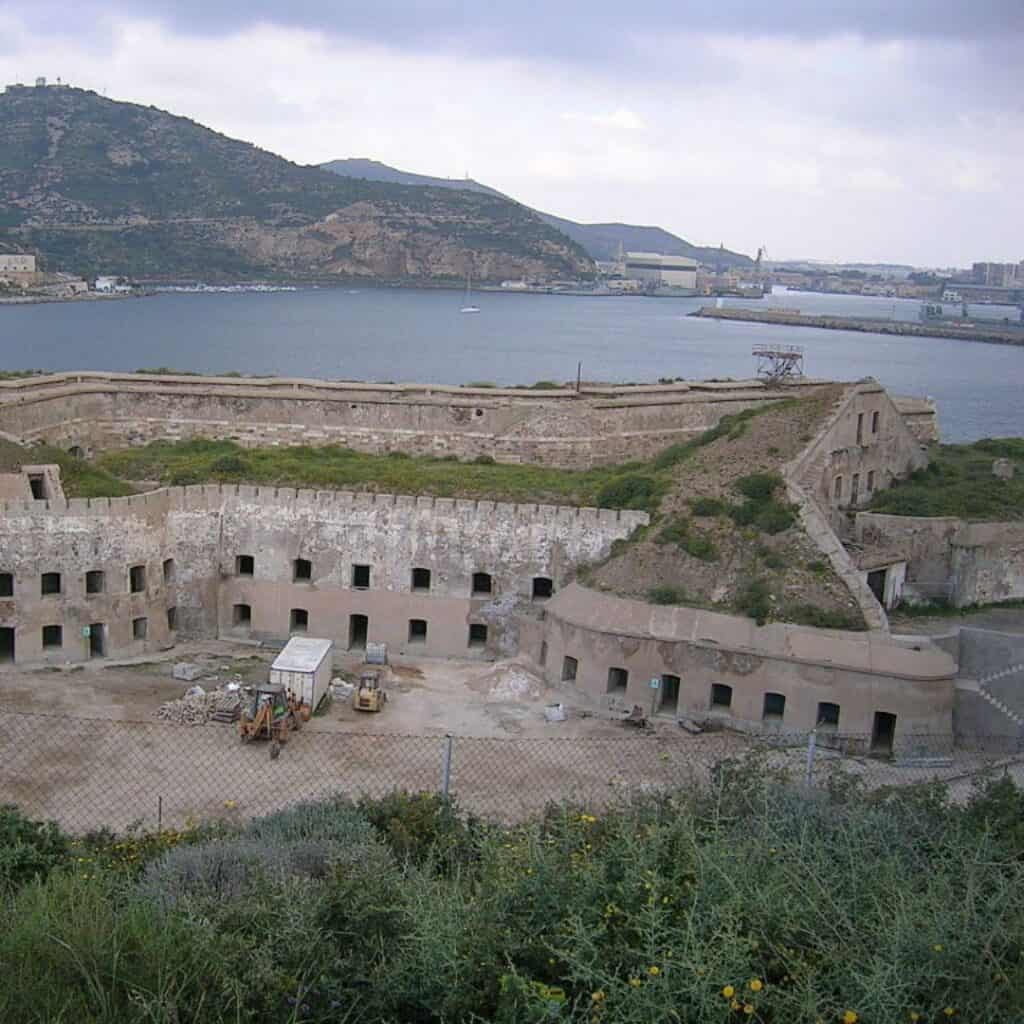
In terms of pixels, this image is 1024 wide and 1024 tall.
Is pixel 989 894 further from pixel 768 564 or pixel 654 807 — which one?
pixel 768 564

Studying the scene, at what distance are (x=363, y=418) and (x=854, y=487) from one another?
1542cm

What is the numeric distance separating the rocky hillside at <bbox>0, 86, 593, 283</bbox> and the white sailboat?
1756mm

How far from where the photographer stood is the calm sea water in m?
91.7

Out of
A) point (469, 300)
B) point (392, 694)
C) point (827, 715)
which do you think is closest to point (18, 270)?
point (469, 300)

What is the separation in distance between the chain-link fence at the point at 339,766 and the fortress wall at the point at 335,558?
6.06 metres

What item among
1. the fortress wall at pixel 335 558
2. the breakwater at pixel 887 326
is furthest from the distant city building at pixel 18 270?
the fortress wall at pixel 335 558

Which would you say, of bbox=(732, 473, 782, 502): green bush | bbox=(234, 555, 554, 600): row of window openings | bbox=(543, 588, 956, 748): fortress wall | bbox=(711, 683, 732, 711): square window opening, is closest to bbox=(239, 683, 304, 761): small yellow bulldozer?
bbox=(543, 588, 956, 748): fortress wall

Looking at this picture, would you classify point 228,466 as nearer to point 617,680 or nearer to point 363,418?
point 363,418

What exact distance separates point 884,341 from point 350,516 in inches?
5486

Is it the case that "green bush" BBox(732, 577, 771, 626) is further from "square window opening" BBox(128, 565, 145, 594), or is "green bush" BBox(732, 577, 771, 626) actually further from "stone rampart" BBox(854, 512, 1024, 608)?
"square window opening" BBox(128, 565, 145, 594)

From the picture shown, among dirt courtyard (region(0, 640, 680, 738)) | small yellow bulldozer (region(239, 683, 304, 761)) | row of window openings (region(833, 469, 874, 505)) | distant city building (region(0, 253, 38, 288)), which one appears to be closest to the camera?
small yellow bulldozer (region(239, 683, 304, 761))

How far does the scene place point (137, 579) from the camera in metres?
27.2

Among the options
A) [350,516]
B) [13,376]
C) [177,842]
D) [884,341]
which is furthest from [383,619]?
[884,341]

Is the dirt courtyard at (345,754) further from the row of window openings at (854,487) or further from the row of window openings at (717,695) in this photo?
the row of window openings at (854,487)
